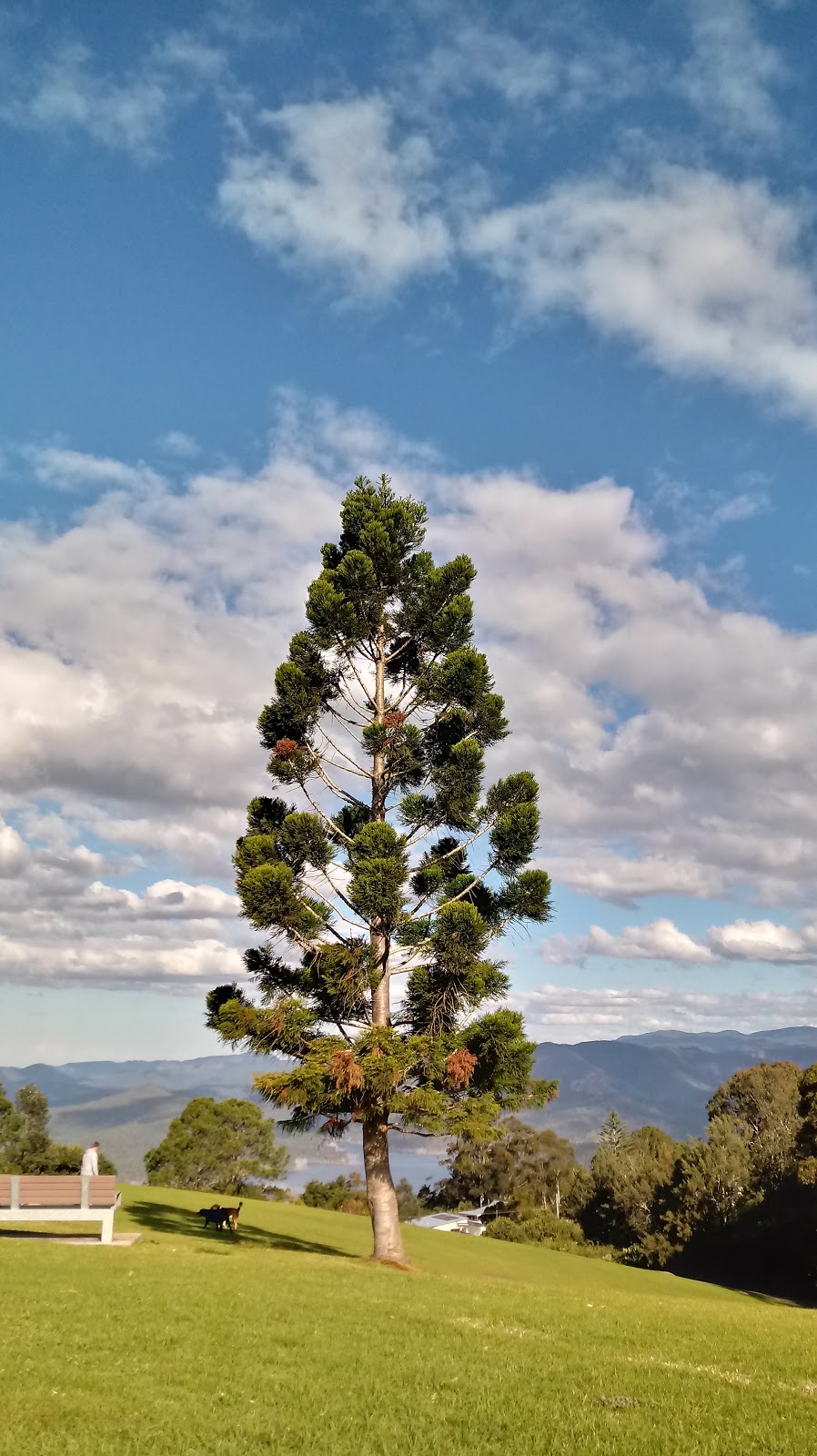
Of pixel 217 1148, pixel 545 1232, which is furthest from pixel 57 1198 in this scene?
pixel 545 1232

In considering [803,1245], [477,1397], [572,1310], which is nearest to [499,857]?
[572,1310]

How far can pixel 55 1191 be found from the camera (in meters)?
18.1

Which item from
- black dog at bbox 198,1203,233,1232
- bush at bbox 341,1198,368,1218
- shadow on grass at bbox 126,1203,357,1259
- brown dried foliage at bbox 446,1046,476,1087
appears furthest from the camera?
bush at bbox 341,1198,368,1218

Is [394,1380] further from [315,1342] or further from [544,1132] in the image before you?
[544,1132]

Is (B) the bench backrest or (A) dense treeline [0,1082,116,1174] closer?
(B) the bench backrest

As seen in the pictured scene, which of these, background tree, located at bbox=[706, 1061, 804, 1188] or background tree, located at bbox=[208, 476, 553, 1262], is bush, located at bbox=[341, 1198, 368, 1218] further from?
background tree, located at bbox=[208, 476, 553, 1262]

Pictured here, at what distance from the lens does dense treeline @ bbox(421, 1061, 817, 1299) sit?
56688 millimetres

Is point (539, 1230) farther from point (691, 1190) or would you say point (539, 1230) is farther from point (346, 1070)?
point (346, 1070)

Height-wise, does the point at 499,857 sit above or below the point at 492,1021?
above

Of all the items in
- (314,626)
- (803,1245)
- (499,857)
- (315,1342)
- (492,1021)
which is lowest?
(803,1245)

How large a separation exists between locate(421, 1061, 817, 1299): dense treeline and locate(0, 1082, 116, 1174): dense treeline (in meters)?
21.6

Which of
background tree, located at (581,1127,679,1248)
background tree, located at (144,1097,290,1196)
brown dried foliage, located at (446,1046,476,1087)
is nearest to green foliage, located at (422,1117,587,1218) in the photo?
background tree, located at (581,1127,679,1248)

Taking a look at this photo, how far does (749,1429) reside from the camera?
7465 millimetres

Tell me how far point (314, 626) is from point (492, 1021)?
10991 millimetres
